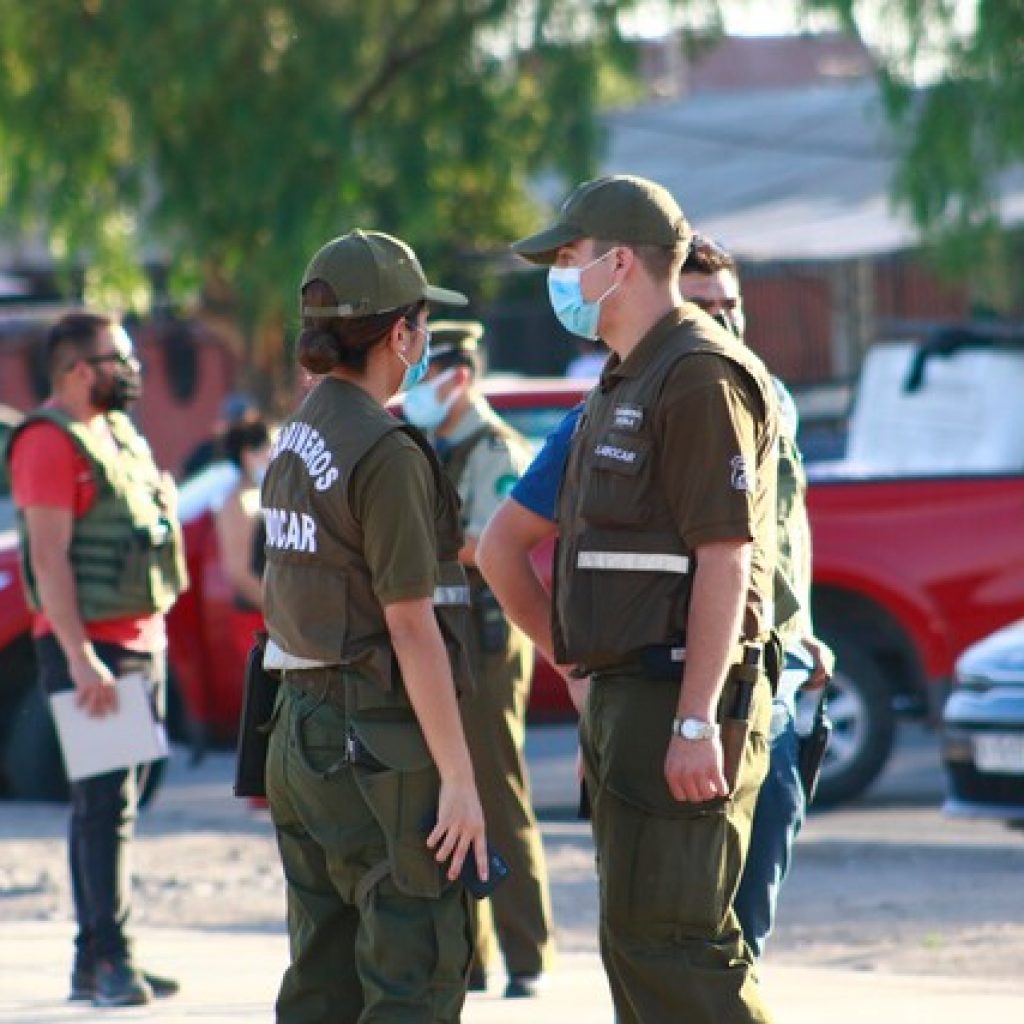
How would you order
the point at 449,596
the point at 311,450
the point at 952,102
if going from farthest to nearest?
the point at 952,102, the point at 449,596, the point at 311,450

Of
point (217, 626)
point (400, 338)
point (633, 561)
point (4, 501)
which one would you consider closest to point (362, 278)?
point (400, 338)

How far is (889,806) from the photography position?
37.5 feet

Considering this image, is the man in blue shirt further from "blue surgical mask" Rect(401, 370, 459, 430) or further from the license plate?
the license plate

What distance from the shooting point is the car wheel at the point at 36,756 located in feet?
37.3

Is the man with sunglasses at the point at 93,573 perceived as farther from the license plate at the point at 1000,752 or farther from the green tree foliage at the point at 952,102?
the green tree foliage at the point at 952,102

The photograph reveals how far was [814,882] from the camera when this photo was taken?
9.44m

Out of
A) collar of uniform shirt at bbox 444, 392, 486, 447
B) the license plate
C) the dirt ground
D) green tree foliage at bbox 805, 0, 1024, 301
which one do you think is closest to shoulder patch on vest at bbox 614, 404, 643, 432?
collar of uniform shirt at bbox 444, 392, 486, 447

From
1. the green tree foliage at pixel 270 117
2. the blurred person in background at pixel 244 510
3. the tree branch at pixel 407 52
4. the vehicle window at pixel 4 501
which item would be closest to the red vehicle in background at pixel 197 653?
the blurred person in background at pixel 244 510

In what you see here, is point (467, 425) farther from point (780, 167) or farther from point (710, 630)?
point (780, 167)

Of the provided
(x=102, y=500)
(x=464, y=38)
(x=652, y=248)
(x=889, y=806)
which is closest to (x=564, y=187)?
(x=464, y=38)

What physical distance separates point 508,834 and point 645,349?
2517 mm

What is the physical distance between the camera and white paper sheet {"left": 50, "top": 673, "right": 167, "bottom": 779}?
7.00 m

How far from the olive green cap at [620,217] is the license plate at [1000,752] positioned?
16.3 feet

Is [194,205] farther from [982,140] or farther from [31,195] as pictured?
[982,140]
